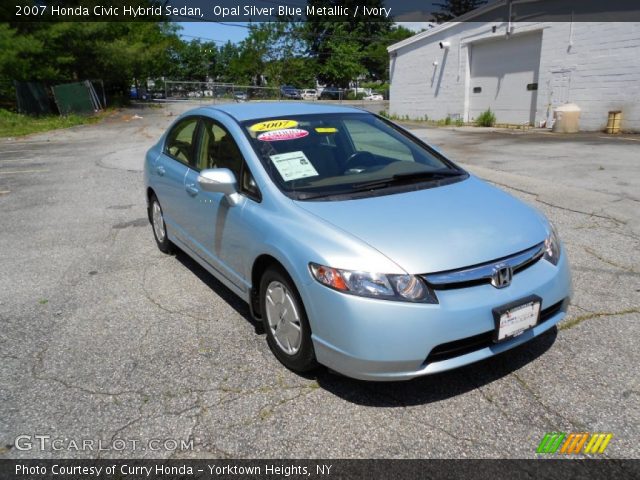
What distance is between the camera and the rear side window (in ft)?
14.3

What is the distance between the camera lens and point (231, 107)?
13.9 ft

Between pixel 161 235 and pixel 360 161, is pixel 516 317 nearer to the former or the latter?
pixel 360 161

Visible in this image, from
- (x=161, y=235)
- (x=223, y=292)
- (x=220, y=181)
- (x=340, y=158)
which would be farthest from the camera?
(x=161, y=235)

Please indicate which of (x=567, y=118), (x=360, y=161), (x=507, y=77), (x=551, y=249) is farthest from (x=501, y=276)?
(x=507, y=77)

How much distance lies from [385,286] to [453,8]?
68088mm

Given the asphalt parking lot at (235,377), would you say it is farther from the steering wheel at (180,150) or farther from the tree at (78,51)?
the tree at (78,51)

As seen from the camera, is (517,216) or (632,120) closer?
(517,216)

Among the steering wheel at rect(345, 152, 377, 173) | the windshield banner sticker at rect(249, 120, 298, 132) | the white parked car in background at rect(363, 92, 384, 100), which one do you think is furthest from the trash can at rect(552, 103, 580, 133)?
the white parked car in background at rect(363, 92, 384, 100)

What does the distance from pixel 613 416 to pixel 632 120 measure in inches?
610

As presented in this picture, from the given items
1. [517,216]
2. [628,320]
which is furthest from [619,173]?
[517,216]

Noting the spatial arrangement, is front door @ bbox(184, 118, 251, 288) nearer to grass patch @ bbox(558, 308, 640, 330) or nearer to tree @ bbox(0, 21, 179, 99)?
grass patch @ bbox(558, 308, 640, 330)

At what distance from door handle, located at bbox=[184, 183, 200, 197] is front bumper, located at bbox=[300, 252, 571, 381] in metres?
1.70

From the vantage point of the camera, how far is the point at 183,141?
15.1 feet

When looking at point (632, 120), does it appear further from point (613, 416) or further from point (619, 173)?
point (613, 416)
